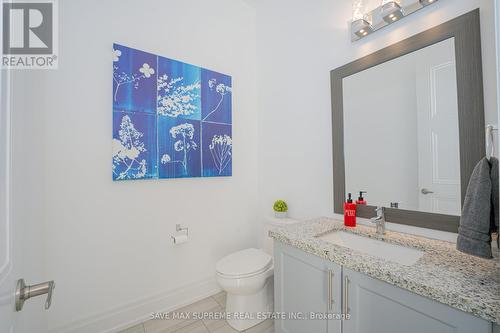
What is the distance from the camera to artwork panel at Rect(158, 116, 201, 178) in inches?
70.1

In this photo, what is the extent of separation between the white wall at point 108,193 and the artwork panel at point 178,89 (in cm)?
11

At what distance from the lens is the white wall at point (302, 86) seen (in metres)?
1.62

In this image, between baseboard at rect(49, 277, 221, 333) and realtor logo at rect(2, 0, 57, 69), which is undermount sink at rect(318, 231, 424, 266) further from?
realtor logo at rect(2, 0, 57, 69)

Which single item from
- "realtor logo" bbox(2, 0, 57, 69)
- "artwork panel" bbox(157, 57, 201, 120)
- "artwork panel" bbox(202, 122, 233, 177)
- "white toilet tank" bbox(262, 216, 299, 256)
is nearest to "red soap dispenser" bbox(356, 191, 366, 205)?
"white toilet tank" bbox(262, 216, 299, 256)

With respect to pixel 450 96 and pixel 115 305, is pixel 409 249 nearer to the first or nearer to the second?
pixel 450 96

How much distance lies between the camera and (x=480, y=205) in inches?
33.3

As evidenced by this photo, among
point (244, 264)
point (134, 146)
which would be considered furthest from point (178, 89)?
point (244, 264)

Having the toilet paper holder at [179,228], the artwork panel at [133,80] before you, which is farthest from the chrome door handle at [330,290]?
the artwork panel at [133,80]

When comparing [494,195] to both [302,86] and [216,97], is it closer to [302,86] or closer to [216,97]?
[302,86]

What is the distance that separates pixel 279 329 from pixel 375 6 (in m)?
2.22

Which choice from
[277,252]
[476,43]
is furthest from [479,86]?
[277,252]

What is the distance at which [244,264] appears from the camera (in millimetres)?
1684

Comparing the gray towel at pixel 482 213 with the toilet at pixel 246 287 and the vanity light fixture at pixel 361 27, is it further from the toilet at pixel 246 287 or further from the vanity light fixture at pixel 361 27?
the toilet at pixel 246 287

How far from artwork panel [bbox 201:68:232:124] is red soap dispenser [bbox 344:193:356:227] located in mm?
1347
